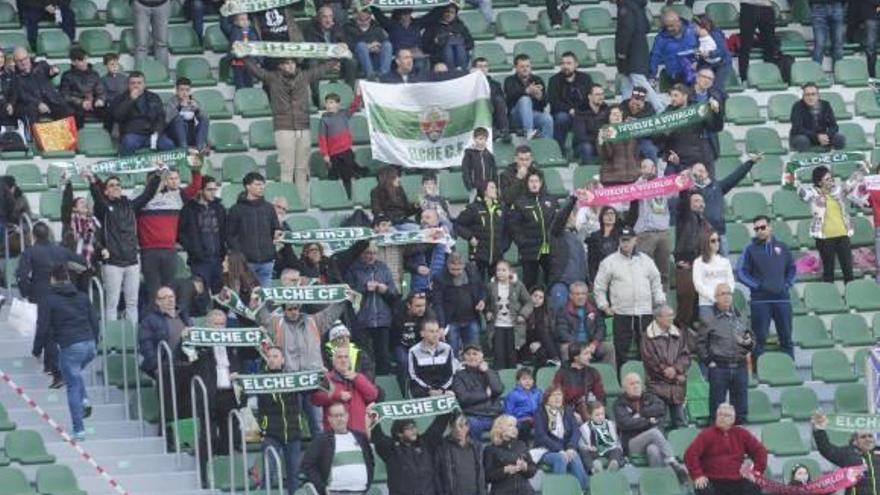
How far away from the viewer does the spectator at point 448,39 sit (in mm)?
33906

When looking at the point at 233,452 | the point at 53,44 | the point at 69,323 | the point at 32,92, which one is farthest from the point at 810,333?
the point at 53,44

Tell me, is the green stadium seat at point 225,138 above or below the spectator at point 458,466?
above

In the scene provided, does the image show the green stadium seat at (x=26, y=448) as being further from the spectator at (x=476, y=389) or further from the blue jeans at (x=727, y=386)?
the blue jeans at (x=727, y=386)

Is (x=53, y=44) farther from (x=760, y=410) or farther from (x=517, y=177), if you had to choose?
(x=760, y=410)

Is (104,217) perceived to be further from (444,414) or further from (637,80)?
(637,80)

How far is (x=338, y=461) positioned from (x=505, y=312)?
3.13m

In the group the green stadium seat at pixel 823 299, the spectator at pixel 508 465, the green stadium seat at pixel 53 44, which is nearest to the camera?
the spectator at pixel 508 465

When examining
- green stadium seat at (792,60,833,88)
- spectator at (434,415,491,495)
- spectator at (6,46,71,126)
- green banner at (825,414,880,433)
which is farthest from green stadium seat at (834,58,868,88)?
spectator at (434,415,491,495)

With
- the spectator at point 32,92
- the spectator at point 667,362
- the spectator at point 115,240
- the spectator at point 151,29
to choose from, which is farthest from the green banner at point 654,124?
the spectator at point 32,92

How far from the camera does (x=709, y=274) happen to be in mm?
30781

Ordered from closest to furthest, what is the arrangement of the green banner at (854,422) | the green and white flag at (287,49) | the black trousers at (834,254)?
the green banner at (854,422), the black trousers at (834,254), the green and white flag at (287,49)

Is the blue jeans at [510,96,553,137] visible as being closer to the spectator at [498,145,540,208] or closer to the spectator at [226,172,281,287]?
the spectator at [498,145,540,208]

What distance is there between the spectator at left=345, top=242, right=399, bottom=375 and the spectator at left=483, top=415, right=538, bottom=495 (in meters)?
2.11

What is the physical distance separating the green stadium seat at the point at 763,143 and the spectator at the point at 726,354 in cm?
430
